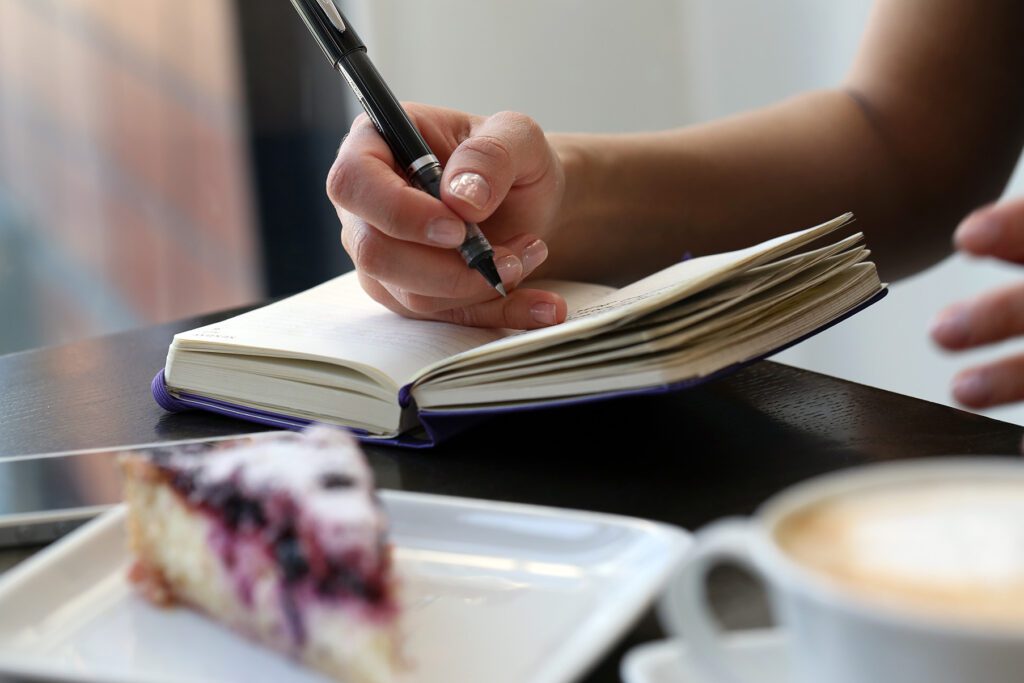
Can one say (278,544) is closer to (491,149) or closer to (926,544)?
(926,544)

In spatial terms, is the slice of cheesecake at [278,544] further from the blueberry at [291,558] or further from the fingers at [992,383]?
the fingers at [992,383]

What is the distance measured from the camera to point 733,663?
0.42 meters

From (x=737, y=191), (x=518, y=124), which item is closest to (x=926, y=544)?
(x=518, y=124)

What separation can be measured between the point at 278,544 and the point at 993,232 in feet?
1.43

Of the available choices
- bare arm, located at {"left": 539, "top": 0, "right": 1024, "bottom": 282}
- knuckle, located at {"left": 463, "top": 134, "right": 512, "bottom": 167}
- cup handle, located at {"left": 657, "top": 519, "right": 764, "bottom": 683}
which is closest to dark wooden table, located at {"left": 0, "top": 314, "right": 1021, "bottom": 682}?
cup handle, located at {"left": 657, "top": 519, "right": 764, "bottom": 683}

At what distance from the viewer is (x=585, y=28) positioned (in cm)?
282

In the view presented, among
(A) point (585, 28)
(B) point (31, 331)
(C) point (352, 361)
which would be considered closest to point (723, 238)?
(C) point (352, 361)

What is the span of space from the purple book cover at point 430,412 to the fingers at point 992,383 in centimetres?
12

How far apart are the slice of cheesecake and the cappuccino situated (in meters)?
0.18

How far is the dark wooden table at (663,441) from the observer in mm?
665

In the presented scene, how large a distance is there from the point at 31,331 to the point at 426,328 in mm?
2282

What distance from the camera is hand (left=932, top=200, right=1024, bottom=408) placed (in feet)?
2.07

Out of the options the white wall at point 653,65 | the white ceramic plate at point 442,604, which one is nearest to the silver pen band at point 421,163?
the white ceramic plate at point 442,604

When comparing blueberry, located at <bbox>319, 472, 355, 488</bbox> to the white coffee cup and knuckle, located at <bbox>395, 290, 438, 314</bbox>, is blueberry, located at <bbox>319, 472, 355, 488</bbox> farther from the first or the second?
knuckle, located at <bbox>395, 290, 438, 314</bbox>
